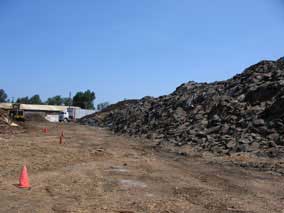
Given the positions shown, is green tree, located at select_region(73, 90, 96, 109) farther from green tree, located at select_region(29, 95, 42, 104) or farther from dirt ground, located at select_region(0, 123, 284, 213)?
dirt ground, located at select_region(0, 123, 284, 213)

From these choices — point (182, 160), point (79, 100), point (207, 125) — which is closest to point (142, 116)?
point (207, 125)

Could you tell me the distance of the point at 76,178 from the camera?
10.6m

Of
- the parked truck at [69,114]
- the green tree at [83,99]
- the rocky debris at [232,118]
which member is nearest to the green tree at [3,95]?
the green tree at [83,99]

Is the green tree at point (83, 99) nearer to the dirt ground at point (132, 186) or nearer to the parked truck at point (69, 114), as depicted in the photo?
the parked truck at point (69, 114)

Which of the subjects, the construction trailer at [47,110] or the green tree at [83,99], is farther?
the green tree at [83,99]

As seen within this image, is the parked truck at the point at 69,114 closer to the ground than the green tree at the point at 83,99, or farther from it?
closer to the ground

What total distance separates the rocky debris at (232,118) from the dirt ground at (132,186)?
3.74 meters

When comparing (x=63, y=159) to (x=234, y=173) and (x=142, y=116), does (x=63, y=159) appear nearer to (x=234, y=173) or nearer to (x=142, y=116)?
(x=234, y=173)

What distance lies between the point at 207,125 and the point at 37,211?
18.3m

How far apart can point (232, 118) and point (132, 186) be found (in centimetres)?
1443

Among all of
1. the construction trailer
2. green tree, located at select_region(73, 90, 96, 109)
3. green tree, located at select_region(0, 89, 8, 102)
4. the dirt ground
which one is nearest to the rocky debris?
the dirt ground

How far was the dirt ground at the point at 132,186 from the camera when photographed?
7641mm

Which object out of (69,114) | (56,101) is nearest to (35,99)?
(56,101)

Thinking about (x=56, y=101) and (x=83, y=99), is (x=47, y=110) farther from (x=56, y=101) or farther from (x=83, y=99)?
(x=56, y=101)
